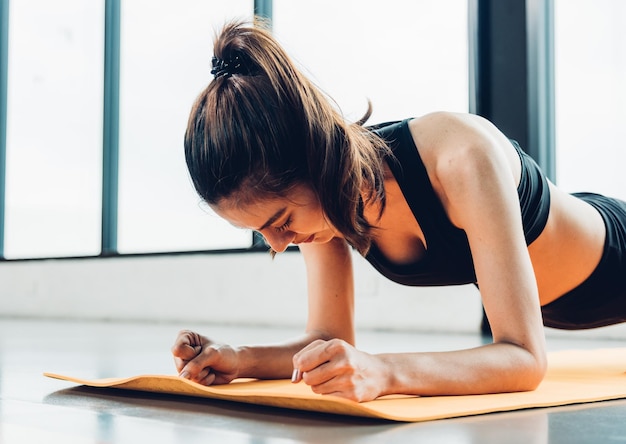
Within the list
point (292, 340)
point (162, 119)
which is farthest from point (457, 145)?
point (162, 119)

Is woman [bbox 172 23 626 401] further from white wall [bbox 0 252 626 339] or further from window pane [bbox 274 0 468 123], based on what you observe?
window pane [bbox 274 0 468 123]

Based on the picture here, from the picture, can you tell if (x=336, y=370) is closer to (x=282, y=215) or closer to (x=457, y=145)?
(x=282, y=215)

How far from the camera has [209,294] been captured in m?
4.80

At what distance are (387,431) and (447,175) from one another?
46 centimetres

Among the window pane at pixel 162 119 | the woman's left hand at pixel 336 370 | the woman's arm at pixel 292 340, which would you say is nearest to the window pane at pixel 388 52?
the window pane at pixel 162 119

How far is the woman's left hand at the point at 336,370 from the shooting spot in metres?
1.15

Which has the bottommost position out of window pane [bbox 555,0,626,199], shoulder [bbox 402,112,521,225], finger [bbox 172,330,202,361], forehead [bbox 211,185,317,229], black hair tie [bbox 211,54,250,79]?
finger [bbox 172,330,202,361]

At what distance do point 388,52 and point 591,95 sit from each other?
1.02 m

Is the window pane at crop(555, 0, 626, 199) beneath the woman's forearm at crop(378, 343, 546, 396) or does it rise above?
above

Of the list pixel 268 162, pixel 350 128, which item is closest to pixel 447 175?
pixel 350 128

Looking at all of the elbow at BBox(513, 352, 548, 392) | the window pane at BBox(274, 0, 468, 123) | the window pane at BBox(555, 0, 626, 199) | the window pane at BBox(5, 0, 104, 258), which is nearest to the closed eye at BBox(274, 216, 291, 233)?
the elbow at BBox(513, 352, 548, 392)

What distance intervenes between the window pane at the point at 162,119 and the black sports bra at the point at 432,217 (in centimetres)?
300

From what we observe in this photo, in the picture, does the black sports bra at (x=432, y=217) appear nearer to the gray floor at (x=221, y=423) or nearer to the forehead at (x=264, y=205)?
the forehead at (x=264, y=205)

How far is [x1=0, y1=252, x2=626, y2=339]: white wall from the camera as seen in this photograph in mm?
3850
